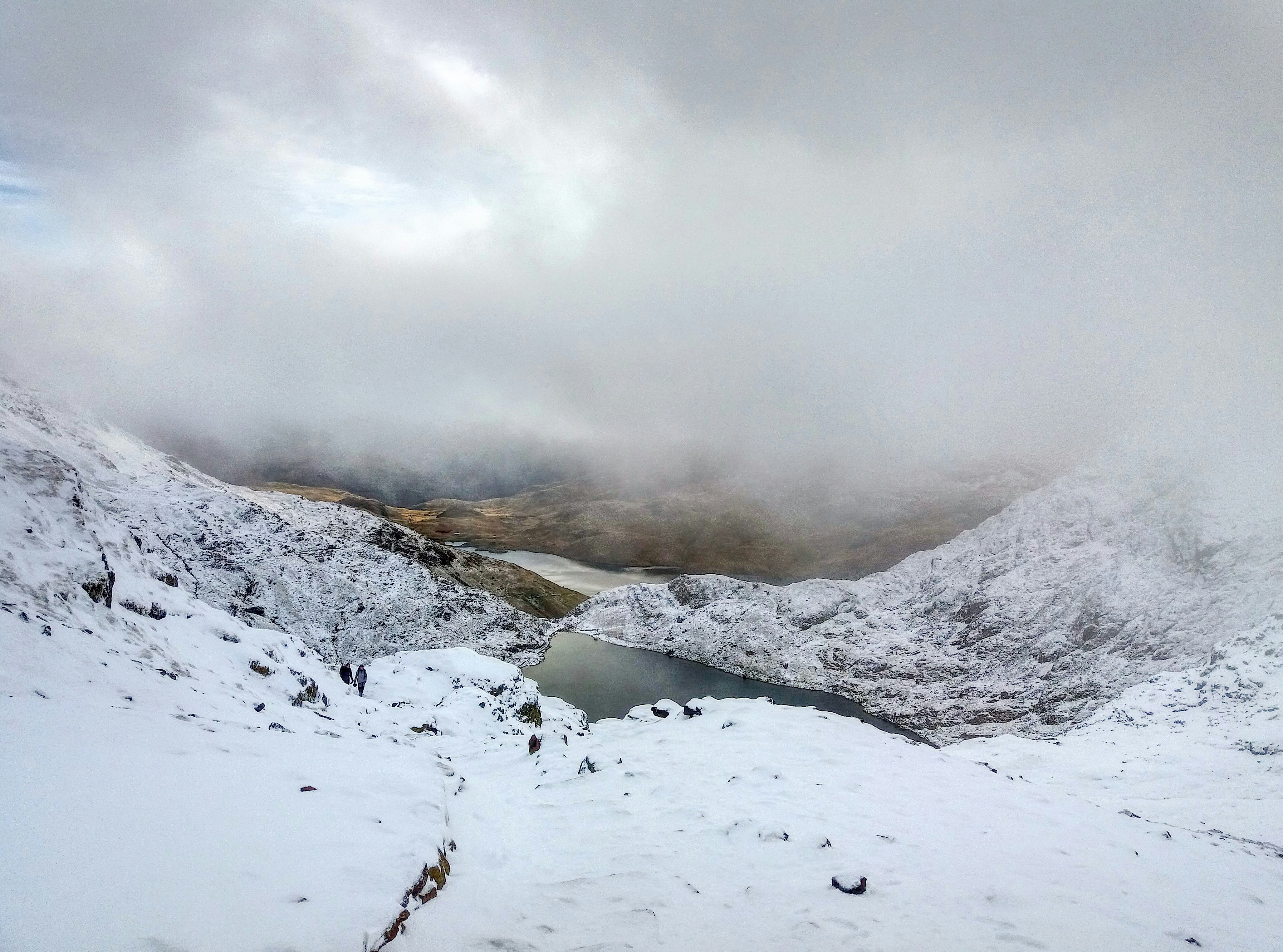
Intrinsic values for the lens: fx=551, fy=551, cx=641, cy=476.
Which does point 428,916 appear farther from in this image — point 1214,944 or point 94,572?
point 94,572

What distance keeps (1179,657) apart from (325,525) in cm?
13619

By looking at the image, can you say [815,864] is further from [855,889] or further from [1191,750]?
[1191,750]

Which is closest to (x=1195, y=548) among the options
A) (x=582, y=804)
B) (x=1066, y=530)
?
(x=1066, y=530)

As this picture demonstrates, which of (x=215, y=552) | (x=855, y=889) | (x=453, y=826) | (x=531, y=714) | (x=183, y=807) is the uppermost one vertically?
(x=183, y=807)

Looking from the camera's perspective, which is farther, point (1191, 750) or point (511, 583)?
point (511, 583)

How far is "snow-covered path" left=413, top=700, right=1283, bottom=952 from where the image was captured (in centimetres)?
901

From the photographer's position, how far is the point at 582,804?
14.7 meters

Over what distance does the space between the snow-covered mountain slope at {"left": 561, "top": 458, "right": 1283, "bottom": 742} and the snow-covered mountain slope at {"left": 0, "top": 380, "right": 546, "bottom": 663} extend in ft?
130

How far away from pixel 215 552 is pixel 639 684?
6560 centimetres

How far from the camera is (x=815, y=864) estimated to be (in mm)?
11109

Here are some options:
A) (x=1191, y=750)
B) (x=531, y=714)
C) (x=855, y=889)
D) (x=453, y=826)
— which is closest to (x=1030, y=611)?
(x=1191, y=750)

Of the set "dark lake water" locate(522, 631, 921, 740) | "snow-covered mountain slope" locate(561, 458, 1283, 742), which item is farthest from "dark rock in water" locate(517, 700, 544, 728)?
"snow-covered mountain slope" locate(561, 458, 1283, 742)

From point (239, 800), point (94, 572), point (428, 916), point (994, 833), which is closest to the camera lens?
point (428, 916)

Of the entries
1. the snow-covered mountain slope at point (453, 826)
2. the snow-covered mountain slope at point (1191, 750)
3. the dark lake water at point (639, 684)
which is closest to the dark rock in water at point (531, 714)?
the snow-covered mountain slope at point (453, 826)
